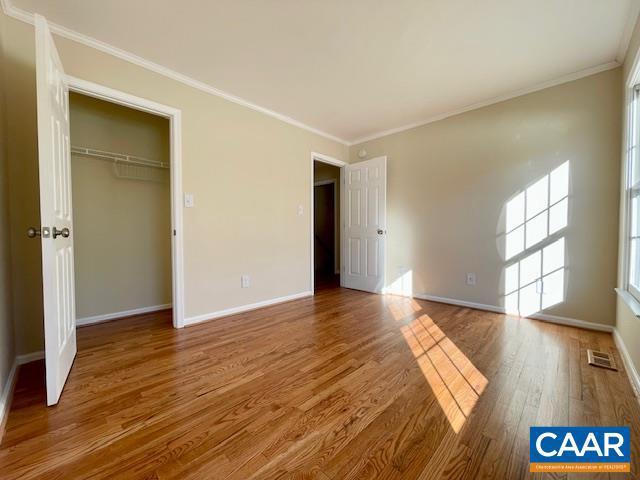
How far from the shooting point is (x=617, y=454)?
108 centimetres

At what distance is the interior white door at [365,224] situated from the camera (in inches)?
150

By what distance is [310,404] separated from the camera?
4.57 ft

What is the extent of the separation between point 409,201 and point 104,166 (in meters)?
3.64

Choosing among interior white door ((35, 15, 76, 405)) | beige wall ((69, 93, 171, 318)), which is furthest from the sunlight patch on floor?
beige wall ((69, 93, 171, 318))

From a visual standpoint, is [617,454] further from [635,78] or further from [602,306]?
[635,78]

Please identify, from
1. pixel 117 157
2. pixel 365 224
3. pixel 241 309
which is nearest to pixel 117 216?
pixel 117 157

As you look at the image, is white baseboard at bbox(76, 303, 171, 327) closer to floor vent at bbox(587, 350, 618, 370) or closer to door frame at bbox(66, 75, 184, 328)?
door frame at bbox(66, 75, 184, 328)

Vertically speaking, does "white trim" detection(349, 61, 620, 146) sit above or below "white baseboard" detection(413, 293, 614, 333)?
above

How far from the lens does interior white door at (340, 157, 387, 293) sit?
382 cm

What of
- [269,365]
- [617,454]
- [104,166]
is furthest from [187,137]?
[617,454]

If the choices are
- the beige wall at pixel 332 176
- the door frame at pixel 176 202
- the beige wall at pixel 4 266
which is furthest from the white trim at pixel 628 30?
the beige wall at pixel 4 266

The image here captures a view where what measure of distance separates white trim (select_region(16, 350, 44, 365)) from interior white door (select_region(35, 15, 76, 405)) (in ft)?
1.61

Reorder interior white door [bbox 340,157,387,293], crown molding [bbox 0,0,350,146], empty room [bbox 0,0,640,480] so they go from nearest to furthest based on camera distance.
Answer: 1. empty room [bbox 0,0,640,480]
2. crown molding [bbox 0,0,350,146]
3. interior white door [bbox 340,157,387,293]

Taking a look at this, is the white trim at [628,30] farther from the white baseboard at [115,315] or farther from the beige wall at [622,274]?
the white baseboard at [115,315]
